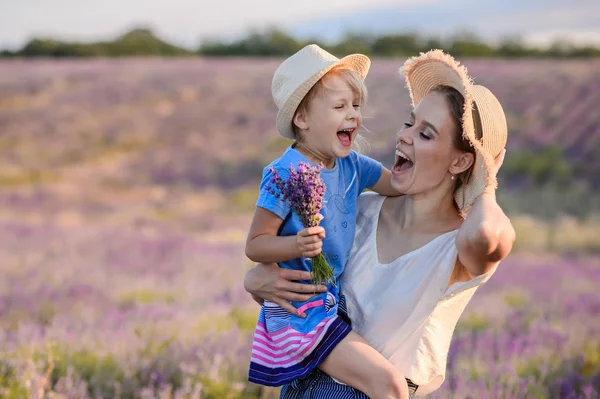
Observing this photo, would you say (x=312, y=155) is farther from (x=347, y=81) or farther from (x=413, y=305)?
(x=413, y=305)

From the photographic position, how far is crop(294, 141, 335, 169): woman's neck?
10.0 ft

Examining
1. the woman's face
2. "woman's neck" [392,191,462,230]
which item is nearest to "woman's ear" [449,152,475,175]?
the woman's face

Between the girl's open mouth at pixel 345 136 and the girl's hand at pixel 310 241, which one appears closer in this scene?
the girl's hand at pixel 310 241

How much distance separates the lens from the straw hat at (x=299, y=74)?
300cm

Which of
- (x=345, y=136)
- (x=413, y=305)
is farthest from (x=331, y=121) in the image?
(x=413, y=305)

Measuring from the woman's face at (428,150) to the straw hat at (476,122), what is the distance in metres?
0.09

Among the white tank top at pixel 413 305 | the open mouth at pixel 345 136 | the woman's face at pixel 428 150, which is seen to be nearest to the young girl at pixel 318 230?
the open mouth at pixel 345 136

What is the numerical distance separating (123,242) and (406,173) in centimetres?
791

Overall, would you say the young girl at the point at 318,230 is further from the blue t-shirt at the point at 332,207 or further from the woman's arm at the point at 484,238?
the woman's arm at the point at 484,238

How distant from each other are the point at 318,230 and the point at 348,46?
33656mm

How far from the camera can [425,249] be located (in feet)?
9.54

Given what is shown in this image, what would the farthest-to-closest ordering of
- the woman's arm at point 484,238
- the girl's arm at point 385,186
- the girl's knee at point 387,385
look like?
the girl's arm at point 385,186 → the girl's knee at point 387,385 → the woman's arm at point 484,238

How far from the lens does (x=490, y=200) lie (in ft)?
8.98

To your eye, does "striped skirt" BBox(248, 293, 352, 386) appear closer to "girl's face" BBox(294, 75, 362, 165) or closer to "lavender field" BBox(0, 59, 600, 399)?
"girl's face" BBox(294, 75, 362, 165)
